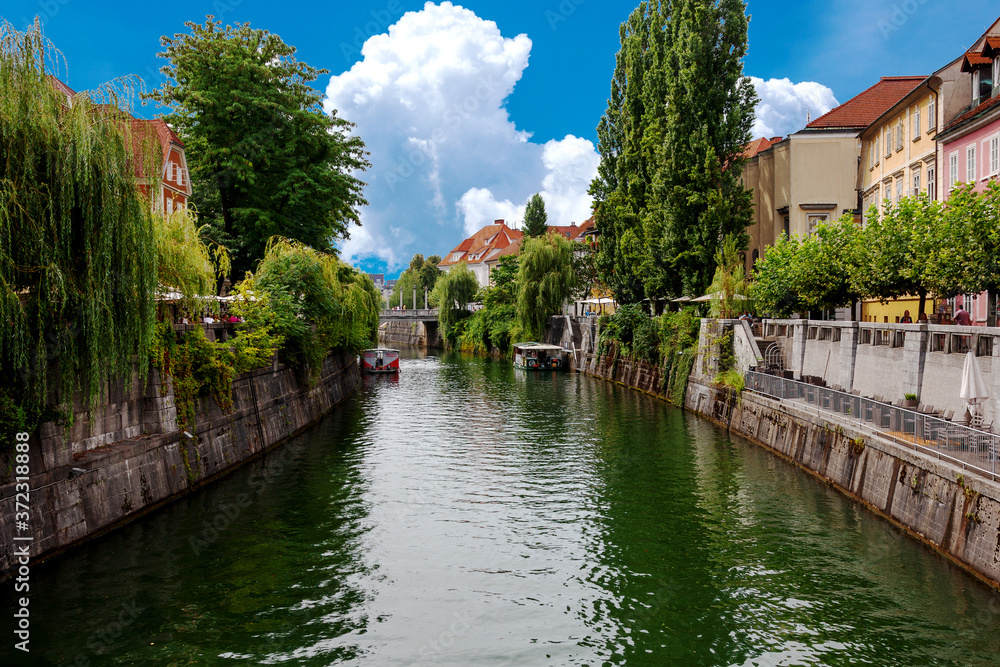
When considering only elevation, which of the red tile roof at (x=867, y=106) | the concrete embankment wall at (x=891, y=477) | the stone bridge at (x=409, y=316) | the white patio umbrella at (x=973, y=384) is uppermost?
the red tile roof at (x=867, y=106)

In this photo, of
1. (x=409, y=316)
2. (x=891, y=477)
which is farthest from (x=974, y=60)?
(x=409, y=316)

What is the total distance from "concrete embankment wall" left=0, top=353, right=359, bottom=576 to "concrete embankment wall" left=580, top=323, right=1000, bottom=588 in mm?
16282

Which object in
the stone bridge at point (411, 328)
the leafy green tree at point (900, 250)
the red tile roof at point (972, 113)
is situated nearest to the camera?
the leafy green tree at point (900, 250)

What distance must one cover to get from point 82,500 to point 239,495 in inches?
211

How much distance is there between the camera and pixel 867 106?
44281 millimetres

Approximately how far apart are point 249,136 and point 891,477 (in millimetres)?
30561

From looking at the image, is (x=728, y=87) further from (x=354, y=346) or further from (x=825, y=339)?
(x=354, y=346)

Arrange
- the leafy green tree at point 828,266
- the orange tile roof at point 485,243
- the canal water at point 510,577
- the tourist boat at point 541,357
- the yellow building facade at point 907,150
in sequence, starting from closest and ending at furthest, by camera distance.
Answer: the canal water at point 510,577 → the leafy green tree at point 828,266 → the yellow building facade at point 907,150 → the tourist boat at point 541,357 → the orange tile roof at point 485,243

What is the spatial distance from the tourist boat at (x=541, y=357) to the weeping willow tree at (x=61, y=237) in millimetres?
45165

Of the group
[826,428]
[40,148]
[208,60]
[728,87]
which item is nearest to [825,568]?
[826,428]

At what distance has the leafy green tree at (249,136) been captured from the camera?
35.3 meters

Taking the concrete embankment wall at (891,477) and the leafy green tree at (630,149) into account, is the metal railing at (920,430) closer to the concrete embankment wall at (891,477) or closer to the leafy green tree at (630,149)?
the concrete embankment wall at (891,477)

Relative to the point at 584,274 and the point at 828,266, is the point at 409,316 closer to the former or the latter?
the point at 584,274

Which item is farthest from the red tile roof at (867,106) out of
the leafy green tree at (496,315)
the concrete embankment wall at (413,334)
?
the concrete embankment wall at (413,334)
